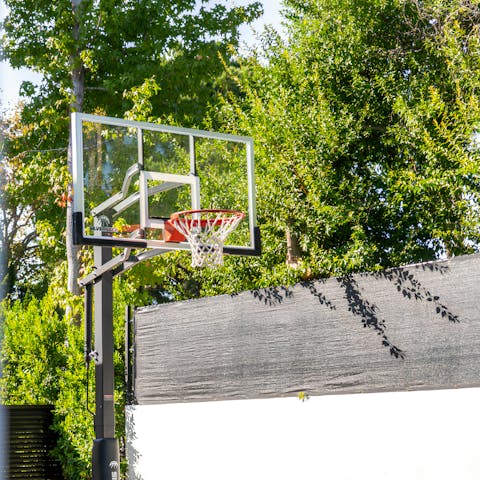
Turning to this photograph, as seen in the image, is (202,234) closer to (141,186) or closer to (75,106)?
(141,186)

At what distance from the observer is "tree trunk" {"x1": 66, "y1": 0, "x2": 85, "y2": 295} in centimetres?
1066

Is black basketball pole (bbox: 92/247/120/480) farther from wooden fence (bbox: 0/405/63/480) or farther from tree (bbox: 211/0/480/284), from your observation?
tree (bbox: 211/0/480/284)

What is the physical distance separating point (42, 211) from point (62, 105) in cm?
193

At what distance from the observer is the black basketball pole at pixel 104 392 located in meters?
6.44

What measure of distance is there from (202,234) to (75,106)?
603 centimetres

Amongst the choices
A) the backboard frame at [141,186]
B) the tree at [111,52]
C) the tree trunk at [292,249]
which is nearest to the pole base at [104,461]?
the backboard frame at [141,186]

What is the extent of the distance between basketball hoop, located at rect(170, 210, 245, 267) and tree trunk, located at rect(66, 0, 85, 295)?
4609mm

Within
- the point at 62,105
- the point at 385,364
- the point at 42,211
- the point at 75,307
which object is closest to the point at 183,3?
the point at 62,105

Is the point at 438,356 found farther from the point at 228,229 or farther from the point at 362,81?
the point at 362,81

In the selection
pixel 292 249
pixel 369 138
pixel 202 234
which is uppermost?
pixel 369 138

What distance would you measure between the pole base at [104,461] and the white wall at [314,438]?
89cm

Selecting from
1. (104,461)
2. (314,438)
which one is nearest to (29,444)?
(104,461)

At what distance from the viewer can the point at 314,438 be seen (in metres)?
6.05

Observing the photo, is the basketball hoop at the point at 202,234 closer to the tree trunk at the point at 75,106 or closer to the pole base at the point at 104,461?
the pole base at the point at 104,461
